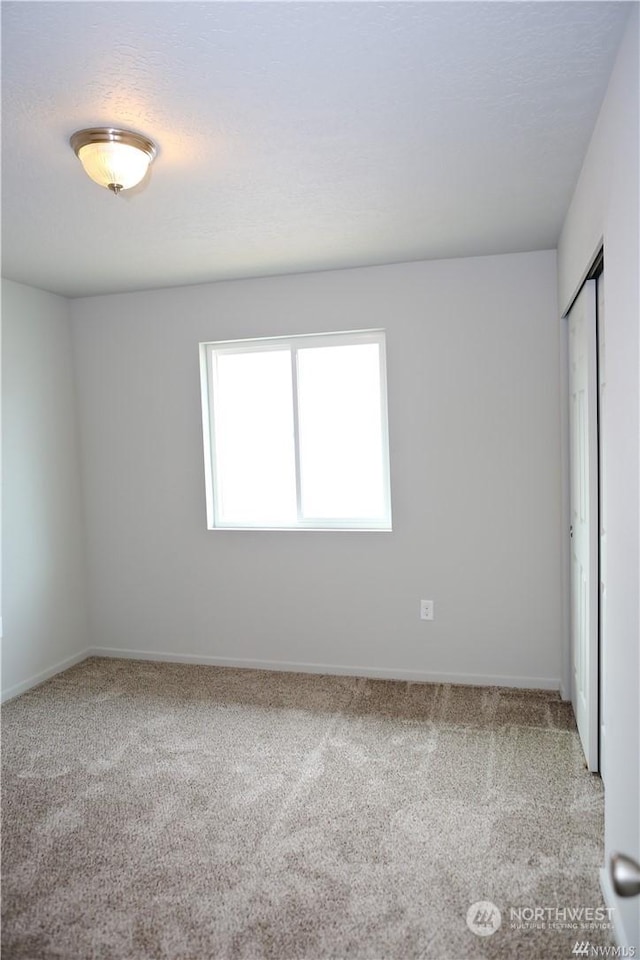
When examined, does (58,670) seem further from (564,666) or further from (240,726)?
(564,666)

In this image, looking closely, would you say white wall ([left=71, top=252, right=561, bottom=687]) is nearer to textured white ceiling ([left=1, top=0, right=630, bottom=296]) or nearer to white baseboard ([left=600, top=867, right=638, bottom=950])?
textured white ceiling ([left=1, top=0, right=630, bottom=296])

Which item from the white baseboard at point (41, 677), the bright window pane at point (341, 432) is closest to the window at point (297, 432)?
the bright window pane at point (341, 432)

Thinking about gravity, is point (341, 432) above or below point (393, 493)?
above

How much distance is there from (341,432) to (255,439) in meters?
0.58

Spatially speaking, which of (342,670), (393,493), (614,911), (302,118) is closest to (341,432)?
(393,493)

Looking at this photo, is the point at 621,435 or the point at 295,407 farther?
the point at 295,407

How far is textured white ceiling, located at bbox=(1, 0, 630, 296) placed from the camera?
1.60 metres

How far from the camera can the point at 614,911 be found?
6.31 feet

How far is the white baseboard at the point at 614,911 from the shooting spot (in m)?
1.79

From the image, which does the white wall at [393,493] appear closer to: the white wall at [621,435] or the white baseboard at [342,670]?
the white baseboard at [342,670]

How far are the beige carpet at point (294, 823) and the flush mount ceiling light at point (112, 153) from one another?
7.74ft

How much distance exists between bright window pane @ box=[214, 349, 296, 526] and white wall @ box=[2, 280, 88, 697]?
1049 millimetres

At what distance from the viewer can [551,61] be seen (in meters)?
1.78

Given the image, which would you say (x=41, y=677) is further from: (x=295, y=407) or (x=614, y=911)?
(x=614, y=911)
